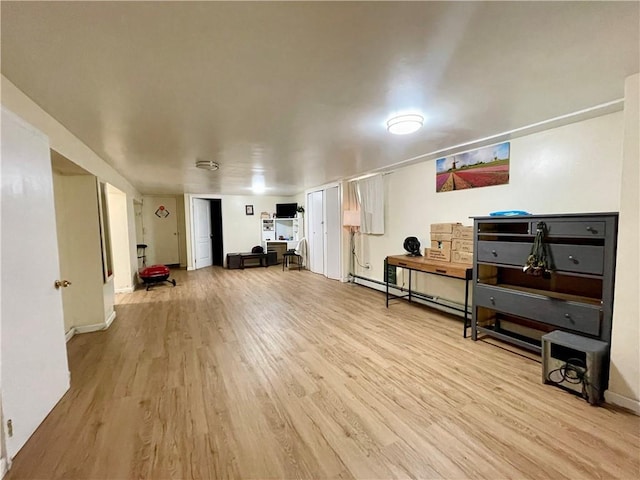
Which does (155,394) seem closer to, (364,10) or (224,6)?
(224,6)

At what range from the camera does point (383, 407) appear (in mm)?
1979

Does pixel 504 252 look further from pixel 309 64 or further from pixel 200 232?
pixel 200 232

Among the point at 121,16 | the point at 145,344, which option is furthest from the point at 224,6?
the point at 145,344

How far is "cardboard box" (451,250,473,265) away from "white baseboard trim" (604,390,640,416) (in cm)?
159

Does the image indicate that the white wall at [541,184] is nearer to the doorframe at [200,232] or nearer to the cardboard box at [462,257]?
the cardboard box at [462,257]

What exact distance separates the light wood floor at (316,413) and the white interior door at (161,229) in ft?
17.8

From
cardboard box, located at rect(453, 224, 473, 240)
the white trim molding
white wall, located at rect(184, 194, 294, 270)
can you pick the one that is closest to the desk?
cardboard box, located at rect(453, 224, 473, 240)

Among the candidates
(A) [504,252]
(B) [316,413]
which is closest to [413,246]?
(A) [504,252]

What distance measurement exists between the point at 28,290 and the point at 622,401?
158 inches

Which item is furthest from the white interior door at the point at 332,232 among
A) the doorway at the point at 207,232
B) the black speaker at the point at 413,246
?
the doorway at the point at 207,232

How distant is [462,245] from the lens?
3471 mm

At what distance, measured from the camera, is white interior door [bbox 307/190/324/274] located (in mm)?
6840

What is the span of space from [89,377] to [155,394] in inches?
30.1

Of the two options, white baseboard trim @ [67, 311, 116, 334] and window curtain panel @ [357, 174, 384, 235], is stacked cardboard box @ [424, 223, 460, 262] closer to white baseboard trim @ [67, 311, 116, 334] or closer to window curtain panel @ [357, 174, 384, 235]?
window curtain panel @ [357, 174, 384, 235]
